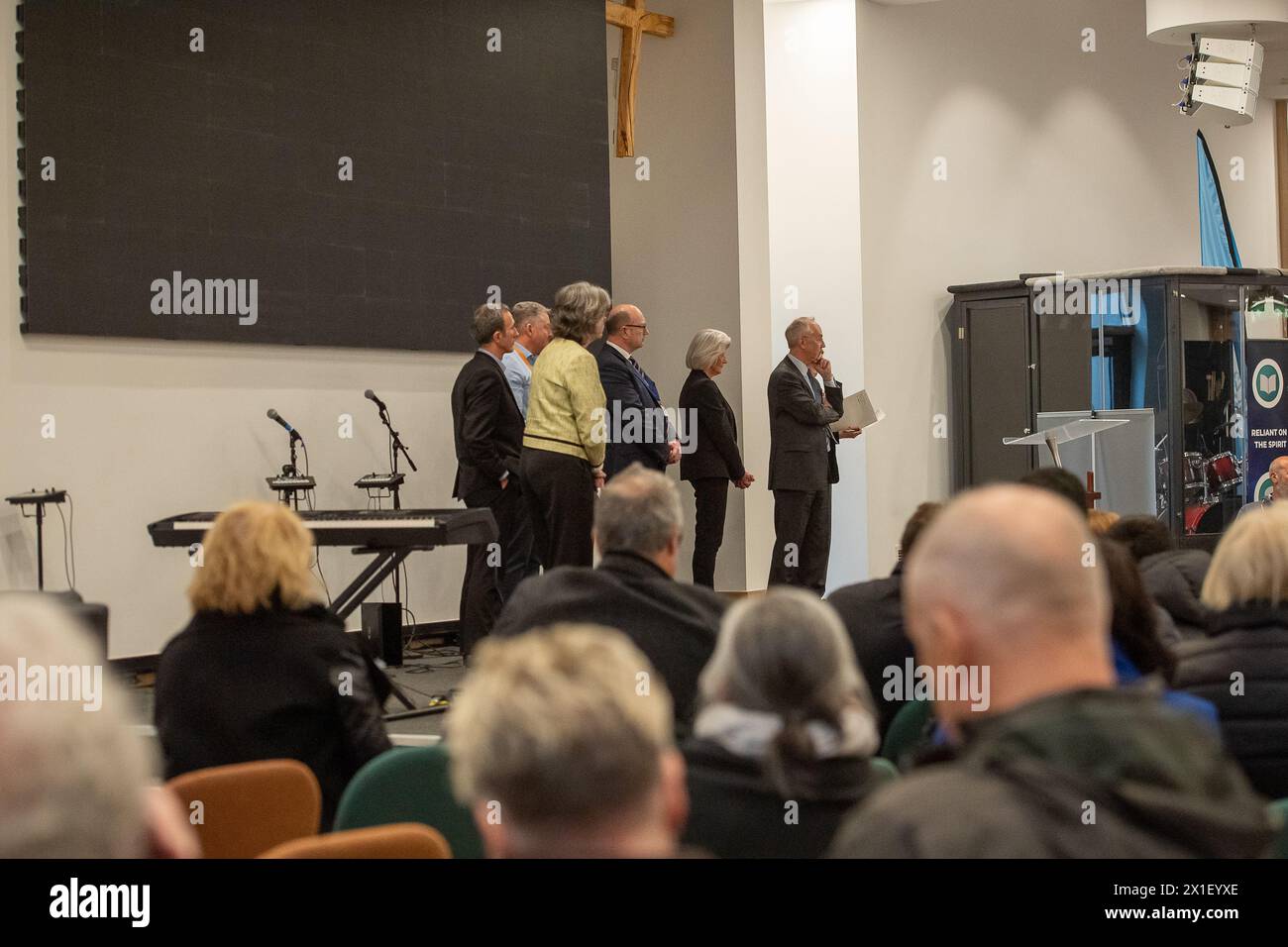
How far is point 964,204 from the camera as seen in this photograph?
1080cm

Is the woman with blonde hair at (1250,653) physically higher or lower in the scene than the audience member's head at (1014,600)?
lower

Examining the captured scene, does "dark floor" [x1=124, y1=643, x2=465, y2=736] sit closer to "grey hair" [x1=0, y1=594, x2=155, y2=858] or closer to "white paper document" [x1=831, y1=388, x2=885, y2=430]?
"white paper document" [x1=831, y1=388, x2=885, y2=430]

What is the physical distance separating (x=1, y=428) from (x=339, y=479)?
1.83m

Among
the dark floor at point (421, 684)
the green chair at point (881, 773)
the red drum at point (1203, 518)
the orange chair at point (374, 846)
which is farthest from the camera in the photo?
the red drum at point (1203, 518)

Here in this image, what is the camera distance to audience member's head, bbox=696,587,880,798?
79.9 inches

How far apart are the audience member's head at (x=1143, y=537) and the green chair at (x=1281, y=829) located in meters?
1.86

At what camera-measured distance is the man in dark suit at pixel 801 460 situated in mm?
8500

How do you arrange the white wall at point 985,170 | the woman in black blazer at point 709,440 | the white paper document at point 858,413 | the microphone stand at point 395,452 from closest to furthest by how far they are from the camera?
1. the microphone stand at point 395,452
2. the woman in black blazer at point 709,440
3. the white paper document at point 858,413
4. the white wall at point 985,170

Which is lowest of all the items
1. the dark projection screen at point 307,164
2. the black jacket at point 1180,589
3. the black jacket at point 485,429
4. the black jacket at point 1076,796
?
the black jacket at point 1180,589

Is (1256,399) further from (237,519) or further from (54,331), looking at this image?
(237,519)

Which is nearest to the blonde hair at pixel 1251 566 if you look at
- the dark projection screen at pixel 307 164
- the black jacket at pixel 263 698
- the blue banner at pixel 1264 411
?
the black jacket at pixel 263 698

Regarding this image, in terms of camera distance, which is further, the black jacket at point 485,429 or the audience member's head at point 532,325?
the audience member's head at point 532,325

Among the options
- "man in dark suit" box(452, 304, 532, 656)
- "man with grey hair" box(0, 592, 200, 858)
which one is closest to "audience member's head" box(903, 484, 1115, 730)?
"man with grey hair" box(0, 592, 200, 858)

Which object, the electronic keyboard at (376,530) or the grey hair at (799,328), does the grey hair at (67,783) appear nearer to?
the electronic keyboard at (376,530)
